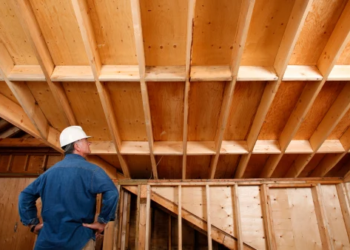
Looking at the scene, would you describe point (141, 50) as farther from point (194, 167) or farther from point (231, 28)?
point (194, 167)

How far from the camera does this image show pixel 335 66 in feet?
8.43

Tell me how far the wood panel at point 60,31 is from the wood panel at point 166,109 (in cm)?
78

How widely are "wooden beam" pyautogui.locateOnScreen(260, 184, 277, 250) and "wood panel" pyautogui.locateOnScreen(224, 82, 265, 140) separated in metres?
0.97

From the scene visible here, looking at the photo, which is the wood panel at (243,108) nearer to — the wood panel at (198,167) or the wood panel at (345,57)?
the wood panel at (198,167)

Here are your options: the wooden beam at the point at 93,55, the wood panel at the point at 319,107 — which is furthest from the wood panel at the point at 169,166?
the wood panel at the point at 319,107

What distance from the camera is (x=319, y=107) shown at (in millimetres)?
3012

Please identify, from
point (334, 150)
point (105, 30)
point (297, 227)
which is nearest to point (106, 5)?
point (105, 30)

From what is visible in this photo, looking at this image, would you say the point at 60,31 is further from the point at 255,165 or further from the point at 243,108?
the point at 255,165

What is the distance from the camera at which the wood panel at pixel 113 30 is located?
215 centimetres

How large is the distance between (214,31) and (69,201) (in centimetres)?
183

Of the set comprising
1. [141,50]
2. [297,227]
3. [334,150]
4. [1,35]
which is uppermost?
[1,35]

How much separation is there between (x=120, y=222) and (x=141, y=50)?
8.69 feet

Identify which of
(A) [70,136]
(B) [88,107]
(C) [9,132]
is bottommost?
(A) [70,136]

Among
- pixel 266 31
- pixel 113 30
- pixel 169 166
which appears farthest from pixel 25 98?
pixel 266 31
